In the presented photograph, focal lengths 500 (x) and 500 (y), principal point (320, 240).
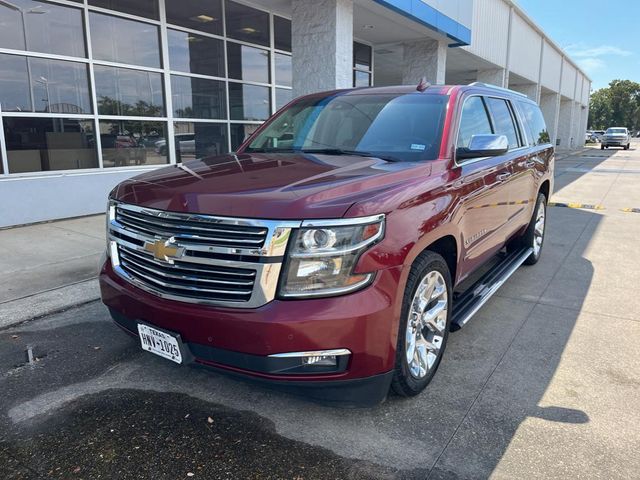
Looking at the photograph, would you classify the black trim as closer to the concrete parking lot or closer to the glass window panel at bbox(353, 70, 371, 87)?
the concrete parking lot

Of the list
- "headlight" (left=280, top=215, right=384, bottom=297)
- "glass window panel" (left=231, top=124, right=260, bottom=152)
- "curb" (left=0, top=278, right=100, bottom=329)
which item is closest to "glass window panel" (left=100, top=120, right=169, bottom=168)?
"glass window panel" (left=231, top=124, right=260, bottom=152)

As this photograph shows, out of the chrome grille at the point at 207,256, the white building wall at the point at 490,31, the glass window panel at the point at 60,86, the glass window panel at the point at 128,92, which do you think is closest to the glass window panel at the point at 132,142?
the glass window panel at the point at 128,92

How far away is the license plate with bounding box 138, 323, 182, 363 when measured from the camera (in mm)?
2742

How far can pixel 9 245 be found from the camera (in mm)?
6691

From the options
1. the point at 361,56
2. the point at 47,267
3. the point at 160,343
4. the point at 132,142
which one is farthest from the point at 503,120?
the point at 361,56

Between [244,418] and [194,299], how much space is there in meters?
0.81

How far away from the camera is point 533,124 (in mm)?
6152

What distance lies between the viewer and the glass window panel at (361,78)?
1540 cm

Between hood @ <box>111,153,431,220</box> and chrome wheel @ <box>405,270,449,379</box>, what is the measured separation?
0.70m

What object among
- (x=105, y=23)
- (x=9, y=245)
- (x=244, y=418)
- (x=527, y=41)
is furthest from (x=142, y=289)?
(x=527, y=41)

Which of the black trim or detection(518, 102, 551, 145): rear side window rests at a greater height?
detection(518, 102, 551, 145): rear side window

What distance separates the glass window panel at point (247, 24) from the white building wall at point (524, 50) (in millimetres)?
14448

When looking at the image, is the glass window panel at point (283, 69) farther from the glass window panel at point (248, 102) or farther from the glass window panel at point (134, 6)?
the glass window panel at point (134, 6)

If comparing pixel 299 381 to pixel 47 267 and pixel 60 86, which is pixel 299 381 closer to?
pixel 47 267
